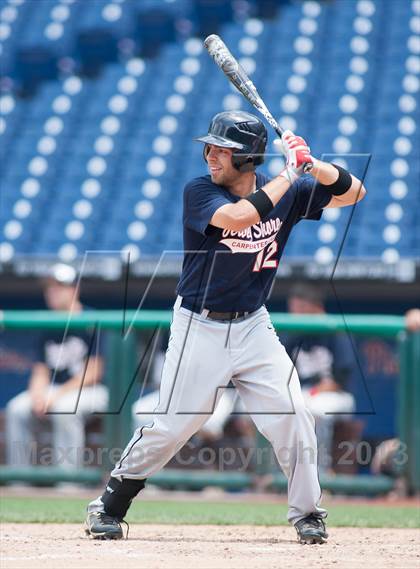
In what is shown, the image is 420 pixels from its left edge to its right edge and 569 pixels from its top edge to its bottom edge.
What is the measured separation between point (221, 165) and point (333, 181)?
0.43 metres

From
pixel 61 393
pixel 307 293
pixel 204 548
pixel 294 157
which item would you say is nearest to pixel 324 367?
pixel 307 293

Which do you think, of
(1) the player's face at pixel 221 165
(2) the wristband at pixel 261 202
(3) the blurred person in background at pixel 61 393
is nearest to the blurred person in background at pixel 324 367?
(3) the blurred person in background at pixel 61 393

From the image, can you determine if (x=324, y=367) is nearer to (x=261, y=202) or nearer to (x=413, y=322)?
(x=413, y=322)

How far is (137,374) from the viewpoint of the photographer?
7164 mm

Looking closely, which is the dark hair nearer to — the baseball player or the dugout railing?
the dugout railing

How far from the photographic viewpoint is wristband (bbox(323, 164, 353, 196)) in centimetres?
434

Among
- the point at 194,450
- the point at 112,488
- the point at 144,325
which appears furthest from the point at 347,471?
the point at 112,488

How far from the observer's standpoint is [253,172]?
431 cm

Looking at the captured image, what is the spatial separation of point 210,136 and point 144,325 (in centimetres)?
311

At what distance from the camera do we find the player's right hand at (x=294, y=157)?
407 centimetres

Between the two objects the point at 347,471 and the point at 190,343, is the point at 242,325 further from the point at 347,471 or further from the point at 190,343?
the point at 347,471

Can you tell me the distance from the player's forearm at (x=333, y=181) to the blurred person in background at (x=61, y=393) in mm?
2939

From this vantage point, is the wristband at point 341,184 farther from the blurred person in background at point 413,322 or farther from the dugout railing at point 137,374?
the blurred person in background at point 413,322

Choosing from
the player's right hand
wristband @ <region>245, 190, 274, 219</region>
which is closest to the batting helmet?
the player's right hand
